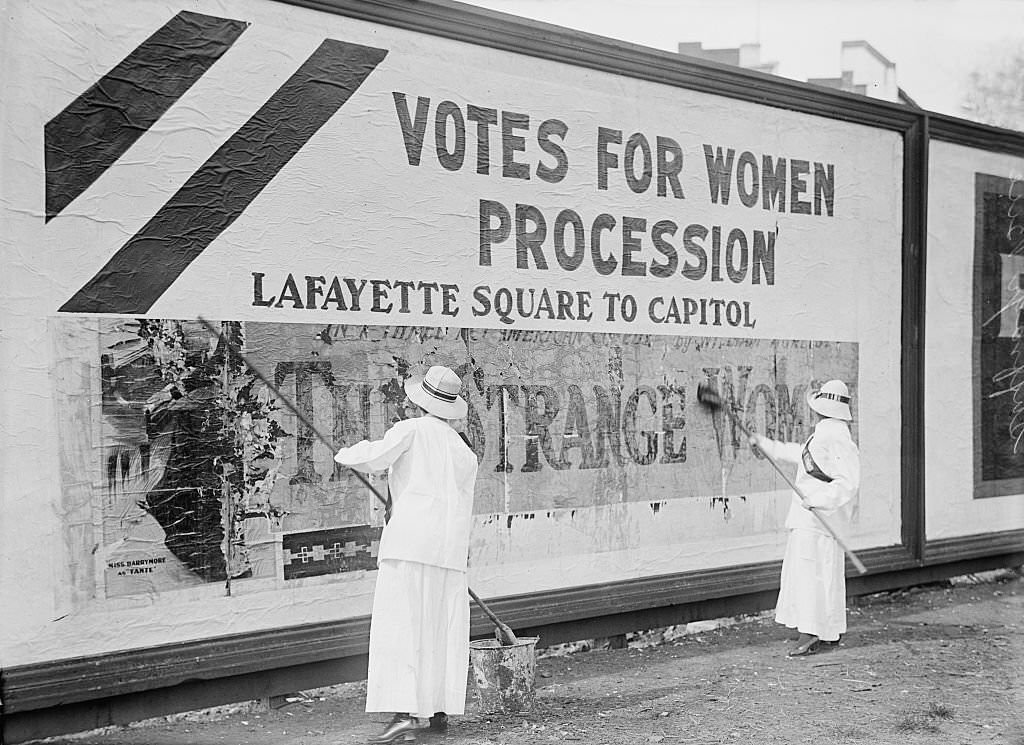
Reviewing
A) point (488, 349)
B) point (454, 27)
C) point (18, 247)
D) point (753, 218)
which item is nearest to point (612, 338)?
point (488, 349)

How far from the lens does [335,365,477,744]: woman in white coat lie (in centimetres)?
557

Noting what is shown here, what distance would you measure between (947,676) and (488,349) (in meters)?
3.59

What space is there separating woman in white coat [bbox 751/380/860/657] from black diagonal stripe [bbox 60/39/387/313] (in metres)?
3.77

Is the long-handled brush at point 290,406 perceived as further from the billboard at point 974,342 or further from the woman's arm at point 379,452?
the billboard at point 974,342

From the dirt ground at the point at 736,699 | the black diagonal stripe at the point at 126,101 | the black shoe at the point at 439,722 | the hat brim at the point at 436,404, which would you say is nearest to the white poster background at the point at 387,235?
the black diagonal stripe at the point at 126,101

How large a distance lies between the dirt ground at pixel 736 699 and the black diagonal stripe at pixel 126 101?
2740 mm

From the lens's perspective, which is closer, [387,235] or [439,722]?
[439,722]

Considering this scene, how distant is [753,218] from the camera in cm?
842

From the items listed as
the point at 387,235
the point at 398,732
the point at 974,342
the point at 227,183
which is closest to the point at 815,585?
the point at 398,732

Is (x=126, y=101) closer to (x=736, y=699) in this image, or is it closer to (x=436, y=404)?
(x=436, y=404)

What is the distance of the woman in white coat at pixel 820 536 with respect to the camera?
768 cm

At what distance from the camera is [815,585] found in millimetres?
7730

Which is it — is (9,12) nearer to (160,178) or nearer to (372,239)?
(160,178)

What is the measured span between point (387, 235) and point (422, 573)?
1.98m
